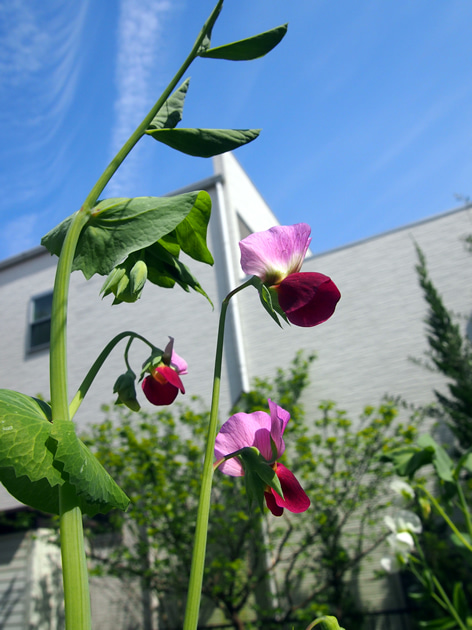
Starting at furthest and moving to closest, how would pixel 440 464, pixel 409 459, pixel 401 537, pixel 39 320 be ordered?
1. pixel 39 320
2. pixel 401 537
3. pixel 440 464
4. pixel 409 459

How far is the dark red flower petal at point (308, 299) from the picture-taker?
2.09 feet

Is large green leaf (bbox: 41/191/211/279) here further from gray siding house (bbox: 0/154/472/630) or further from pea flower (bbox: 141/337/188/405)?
gray siding house (bbox: 0/154/472/630)

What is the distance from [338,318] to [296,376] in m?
1.21

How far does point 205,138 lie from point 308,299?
0.26m

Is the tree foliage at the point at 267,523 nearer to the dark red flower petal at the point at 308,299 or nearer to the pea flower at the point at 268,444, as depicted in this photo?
the pea flower at the point at 268,444

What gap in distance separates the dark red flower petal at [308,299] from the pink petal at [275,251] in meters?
0.03

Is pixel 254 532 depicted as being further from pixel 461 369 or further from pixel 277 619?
pixel 461 369

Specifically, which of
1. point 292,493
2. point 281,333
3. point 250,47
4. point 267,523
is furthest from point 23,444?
point 281,333

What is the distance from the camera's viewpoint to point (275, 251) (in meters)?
0.67

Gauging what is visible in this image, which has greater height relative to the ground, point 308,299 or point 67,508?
point 308,299

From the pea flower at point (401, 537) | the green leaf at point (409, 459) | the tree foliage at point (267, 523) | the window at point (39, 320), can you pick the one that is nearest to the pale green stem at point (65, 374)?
the green leaf at point (409, 459)

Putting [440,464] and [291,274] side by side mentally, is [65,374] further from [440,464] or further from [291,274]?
[440,464]

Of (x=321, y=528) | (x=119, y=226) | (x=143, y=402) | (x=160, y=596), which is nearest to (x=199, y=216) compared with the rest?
(x=119, y=226)

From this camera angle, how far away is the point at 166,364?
2.76 ft
